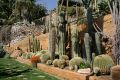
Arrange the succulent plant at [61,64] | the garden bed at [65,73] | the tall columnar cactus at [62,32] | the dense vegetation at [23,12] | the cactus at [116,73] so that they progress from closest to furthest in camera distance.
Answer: the cactus at [116,73] < the garden bed at [65,73] < the succulent plant at [61,64] < the tall columnar cactus at [62,32] < the dense vegetation at [23,12]

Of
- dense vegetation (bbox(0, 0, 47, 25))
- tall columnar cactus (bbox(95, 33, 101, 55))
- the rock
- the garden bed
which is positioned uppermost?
dense vegetation (bbox(0, 0, 47, 25))


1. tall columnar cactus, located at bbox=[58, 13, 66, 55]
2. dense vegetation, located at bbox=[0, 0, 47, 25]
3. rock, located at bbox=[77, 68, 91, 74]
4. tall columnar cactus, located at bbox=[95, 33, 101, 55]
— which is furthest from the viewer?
dense vegetation, located at bbox=[0, 0, 47, 25]

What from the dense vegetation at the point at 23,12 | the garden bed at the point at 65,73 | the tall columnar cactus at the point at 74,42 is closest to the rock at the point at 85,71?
the garden bed at the point at 65,73

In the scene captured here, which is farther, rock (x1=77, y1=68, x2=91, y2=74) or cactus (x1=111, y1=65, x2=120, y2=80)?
rock (x1=77, y1=68, x2=91, y2=74)

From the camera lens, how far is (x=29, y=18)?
120ft

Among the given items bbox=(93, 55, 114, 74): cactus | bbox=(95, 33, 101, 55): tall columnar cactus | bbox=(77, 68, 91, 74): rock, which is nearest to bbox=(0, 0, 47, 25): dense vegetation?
bbox=(95, 33, 101, 55): tall columnar cactus

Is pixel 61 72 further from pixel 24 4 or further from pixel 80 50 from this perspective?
pixel 24 4

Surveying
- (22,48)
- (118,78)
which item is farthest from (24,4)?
(118,78)

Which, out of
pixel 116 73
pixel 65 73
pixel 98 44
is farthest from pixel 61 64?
pixel 116 73

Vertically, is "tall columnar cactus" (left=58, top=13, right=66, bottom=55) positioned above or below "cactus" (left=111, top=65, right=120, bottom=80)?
above

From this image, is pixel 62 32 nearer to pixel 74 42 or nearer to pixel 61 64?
pixel 74 42

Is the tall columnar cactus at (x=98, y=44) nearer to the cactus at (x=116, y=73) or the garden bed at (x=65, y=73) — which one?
the garden bed at (x=65, y=73)

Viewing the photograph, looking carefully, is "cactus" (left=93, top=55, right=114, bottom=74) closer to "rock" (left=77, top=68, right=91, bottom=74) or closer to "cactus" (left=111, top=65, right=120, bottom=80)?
"rock" (left=77, top=68, right=91, bottom=74)

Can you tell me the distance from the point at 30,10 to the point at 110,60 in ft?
85.3
